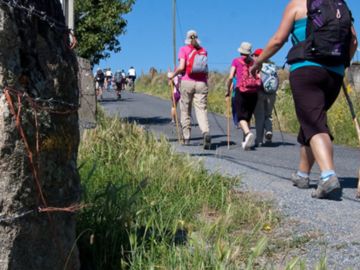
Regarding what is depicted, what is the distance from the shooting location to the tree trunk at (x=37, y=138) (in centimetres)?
302

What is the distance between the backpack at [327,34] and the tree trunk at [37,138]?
9.70 ft

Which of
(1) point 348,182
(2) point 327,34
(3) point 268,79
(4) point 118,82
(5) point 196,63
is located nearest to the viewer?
(2) point 327,34

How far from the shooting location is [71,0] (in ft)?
26.7

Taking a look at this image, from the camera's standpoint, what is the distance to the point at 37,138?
3.14 m

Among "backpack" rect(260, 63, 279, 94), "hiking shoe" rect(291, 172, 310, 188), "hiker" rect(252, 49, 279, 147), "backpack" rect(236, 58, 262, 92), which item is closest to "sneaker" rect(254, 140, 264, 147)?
"hiker" rect(252, 49, 279, 147)

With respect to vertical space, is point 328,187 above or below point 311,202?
above

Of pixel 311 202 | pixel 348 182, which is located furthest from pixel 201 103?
pixel 311 202

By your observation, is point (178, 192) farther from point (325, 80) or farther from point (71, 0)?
point (71, 0)

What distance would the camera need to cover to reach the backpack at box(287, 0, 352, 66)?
19.4 ft

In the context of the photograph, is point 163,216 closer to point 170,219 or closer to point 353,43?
point 170,219

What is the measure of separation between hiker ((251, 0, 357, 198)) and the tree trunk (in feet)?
9.59

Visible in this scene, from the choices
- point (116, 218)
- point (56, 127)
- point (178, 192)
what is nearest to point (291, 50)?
point (178, 192)

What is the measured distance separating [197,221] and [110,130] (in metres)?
3.44

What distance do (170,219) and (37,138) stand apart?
→ 149 centimetres
